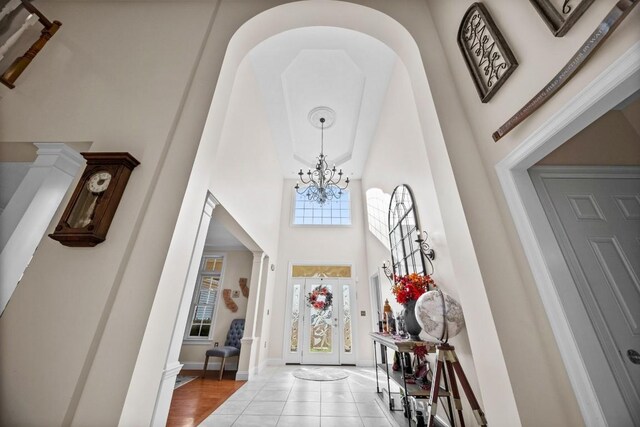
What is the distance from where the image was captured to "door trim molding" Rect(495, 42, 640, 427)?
0.97m

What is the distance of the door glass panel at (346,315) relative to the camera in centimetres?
592

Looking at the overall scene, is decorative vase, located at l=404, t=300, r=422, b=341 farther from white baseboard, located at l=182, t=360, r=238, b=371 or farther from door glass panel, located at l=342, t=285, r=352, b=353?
white baseboard, located at l=182, t=360, r=238, b=371

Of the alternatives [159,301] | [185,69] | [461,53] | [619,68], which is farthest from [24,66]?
[619,68]

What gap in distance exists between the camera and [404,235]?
3.36 metres

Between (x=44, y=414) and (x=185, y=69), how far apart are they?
7.62 feet

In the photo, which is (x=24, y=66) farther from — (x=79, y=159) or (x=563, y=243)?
(x=563, y=243)

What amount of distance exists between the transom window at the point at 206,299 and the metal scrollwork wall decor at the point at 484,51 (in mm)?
6553

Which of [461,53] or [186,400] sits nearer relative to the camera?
[461,53]

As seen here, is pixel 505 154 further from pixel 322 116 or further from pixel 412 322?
pixel 322 116

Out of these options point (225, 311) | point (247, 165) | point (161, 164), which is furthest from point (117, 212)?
point (225, 311)

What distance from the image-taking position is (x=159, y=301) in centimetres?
137

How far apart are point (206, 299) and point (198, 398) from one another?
3.05m

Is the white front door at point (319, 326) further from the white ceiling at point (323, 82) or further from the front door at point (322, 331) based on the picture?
the white ceiling at point (323, 82)

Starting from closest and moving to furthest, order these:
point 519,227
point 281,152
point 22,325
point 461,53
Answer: point 22,325
point 519,227
point 461,53
point 281,152
